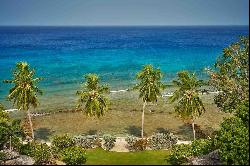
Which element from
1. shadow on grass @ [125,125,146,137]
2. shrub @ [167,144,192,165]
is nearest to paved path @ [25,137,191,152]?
shadow on grass @ [125,125,146,137]

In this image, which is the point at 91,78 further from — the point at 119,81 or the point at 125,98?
the point at 119,81

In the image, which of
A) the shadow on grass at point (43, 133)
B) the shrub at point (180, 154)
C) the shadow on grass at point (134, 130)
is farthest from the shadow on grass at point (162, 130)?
the shrub at point (180, 154)

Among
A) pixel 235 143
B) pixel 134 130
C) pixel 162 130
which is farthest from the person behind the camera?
pixel 134 130

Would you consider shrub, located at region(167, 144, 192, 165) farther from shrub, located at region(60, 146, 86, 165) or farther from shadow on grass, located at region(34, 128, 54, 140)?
shadow on grass, located at region(34, 128, 54, 140)

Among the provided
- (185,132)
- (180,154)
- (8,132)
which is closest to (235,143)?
(180,154)

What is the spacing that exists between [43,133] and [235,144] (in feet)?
158

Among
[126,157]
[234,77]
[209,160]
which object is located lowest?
[126,157]

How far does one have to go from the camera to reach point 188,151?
58.3m

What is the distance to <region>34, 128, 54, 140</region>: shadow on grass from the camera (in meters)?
81.6

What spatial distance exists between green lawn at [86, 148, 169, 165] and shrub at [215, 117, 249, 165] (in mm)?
11985

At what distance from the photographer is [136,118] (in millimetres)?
94062

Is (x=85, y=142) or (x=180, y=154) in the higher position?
(x=180, y=154)

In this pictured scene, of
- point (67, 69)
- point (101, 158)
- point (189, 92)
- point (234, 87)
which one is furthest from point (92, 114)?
point (67, 69)

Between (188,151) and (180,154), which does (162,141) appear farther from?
(180,154)
